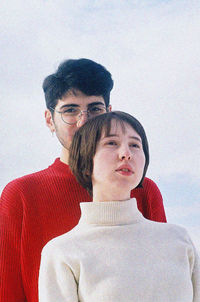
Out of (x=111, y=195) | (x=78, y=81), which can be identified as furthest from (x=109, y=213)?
(x=78, y=81)

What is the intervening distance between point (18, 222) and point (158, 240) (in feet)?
2.31

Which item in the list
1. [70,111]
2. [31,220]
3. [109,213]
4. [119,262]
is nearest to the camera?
[119,262]

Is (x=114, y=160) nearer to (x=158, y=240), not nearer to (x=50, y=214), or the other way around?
(x=158, y=240)

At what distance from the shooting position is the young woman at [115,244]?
1504 millimetres

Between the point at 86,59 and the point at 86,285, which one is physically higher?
the point at 86,59

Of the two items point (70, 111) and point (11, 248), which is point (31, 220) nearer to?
point (11, 248)

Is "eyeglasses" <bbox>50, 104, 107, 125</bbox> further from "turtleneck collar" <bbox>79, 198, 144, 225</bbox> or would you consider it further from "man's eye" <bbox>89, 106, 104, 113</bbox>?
"turtleneck collar" <bbox>79, 198, 144, 225</bbox>

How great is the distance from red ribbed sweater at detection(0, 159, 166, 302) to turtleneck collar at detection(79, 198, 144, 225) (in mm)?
337

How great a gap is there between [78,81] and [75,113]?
17cm

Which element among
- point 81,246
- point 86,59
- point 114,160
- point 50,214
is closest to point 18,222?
point 50,214

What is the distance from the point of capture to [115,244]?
1588mm

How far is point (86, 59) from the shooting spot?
2266 mm

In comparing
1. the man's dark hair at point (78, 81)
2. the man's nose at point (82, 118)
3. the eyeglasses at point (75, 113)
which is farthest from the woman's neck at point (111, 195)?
the man's dark hair at point (78, 81)

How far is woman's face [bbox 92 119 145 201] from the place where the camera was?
1617 millimetres
